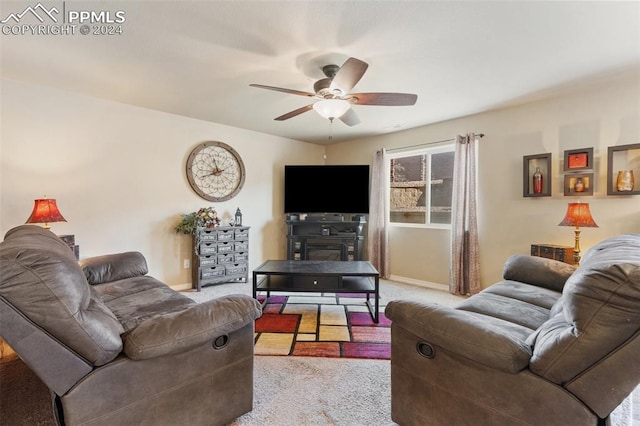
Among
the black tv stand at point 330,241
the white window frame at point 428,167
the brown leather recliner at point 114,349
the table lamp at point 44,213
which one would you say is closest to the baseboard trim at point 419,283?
the black tv stand at point 330,241

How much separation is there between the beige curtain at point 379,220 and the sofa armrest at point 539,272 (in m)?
2.25

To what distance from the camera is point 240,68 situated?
8.46 feet

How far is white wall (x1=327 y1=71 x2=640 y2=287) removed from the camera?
2.80 metres

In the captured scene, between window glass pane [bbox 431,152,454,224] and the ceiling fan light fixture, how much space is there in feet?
7.66

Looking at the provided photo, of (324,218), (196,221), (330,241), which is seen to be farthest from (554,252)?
(196,221)

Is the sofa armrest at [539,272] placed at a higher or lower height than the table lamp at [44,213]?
lower

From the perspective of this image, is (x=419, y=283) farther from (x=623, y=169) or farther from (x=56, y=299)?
(x=56, y=299)

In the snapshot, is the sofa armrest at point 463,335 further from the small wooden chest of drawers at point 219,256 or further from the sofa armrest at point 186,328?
the small wooden chest of drawers at point 219,256

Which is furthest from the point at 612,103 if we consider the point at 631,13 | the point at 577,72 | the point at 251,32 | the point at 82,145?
the point at 82,145

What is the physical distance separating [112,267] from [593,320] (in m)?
3.18

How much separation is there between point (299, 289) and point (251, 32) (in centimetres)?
221

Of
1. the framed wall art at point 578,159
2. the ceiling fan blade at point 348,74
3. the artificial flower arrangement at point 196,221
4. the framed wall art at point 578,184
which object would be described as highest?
the ceiling fan blade at point 348,74

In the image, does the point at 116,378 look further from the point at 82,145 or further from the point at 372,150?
the point at 372,150

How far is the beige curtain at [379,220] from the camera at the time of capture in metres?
4.72
